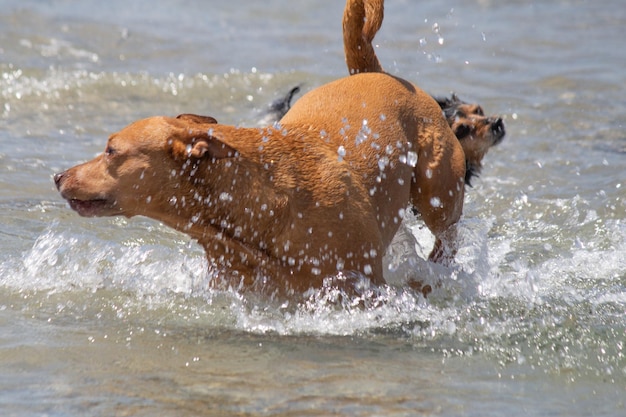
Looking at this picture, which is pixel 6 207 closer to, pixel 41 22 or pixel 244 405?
pixel 244 405

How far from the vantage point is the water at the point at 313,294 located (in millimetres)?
4383

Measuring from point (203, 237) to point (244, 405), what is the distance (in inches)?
44.1

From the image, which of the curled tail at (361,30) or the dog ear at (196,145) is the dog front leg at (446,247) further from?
the dog ear at (196,145)

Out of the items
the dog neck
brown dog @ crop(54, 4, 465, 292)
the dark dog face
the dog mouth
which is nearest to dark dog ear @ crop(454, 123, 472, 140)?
the dark dog face

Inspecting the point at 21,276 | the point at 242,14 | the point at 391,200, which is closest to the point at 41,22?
the point at 242,14

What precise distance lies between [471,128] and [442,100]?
1.13ft

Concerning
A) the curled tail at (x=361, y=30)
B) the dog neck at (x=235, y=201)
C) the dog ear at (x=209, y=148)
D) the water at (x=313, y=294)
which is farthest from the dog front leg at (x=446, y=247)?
the dog ear at (x=209, y=148)

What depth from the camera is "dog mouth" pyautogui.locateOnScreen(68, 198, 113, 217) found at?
4828 mm

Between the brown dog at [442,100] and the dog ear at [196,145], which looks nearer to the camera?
the dog ear at [196,145]

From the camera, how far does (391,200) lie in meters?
5.46

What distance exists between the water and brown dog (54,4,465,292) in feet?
0.89

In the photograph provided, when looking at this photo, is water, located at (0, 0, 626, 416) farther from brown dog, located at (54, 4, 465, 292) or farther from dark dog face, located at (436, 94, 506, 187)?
dark dog face, located at (436, 94, 506, 187)

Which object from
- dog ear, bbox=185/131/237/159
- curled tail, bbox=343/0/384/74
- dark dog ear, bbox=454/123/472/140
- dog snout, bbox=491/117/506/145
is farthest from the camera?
dog snout, bbox=491/117/506/145

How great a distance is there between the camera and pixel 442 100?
687 centimetres
